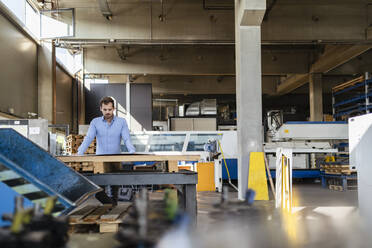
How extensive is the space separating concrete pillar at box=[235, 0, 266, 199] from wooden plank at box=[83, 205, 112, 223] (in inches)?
151

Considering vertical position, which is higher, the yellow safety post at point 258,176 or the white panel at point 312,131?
the white panel at point 312,131

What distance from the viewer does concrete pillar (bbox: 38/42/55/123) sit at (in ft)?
39.1

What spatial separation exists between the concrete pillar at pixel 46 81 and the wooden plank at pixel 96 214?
815 cm

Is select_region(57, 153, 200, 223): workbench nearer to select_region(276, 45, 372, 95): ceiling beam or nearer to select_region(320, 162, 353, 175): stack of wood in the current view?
select_region(320, 162, 353, 175): stack of wood

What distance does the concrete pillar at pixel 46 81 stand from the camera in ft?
39.1

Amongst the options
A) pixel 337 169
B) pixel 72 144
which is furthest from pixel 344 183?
pixel 72 144

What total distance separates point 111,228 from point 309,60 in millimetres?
14192

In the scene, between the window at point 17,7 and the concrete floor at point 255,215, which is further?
the window at point 17,7

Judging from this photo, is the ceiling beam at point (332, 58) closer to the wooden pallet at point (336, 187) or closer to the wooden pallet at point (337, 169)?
the wooden pallet at point (337, 169)

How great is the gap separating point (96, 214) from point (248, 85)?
4873 mm

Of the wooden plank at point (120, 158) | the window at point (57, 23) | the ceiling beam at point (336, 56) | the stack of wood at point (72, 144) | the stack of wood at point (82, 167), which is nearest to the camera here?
the wooden plank at point (120, 158)

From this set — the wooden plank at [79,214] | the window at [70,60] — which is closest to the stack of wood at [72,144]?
the window at [70,60]

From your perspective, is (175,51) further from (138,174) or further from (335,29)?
(138,174)

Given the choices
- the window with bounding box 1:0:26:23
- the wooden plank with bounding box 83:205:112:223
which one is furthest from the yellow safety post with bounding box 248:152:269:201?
the window with bounding box 1:0:26:23
